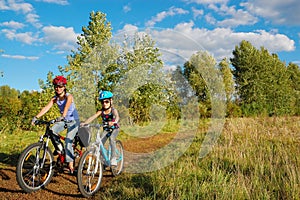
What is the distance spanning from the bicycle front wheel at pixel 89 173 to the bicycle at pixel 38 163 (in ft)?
2.29

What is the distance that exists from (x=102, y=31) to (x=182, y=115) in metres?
14.1

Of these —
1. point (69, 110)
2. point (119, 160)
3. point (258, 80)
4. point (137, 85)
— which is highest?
point (258, 80)

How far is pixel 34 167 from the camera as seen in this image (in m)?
4.89

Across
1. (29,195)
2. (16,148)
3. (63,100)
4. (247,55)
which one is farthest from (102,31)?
(247,55)

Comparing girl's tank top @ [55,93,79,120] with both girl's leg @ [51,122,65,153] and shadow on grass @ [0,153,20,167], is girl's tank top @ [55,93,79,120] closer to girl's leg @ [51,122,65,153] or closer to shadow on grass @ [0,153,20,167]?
girl's leg @ [51,122,65,153]

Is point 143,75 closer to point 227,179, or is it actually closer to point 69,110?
point 69,110

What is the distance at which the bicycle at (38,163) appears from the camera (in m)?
4.71

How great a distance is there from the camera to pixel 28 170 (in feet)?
16.1

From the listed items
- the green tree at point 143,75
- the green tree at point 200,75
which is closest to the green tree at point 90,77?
the green tree at point 143,75

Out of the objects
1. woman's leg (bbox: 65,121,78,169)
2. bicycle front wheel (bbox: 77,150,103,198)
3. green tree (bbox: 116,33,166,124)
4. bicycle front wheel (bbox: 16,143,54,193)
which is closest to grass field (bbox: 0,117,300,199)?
bicycle front wheel (bbox: 77,150,103,198)

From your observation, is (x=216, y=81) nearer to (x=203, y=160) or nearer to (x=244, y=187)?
(x=203, y=160)

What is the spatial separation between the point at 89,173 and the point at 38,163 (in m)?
0.93

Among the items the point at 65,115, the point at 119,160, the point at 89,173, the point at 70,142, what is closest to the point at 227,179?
the point at 89,173

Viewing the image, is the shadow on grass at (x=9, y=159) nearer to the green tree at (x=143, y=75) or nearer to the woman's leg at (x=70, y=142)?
the woman's leg at (x=70, y=142)
